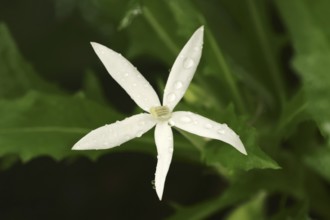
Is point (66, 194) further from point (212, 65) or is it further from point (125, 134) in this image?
point (125, 134)

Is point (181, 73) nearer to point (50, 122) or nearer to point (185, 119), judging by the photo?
point (185, 119)

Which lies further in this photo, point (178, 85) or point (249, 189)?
point (249, 189)

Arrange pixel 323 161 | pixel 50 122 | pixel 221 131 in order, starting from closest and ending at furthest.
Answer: pixel 221 131
pixel 323 161
pixel 50 122

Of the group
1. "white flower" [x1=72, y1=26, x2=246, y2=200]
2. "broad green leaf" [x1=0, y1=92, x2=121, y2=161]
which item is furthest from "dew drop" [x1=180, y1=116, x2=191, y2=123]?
"broad green leaf" [x1=0, y1=92, x2=121, y2=161]

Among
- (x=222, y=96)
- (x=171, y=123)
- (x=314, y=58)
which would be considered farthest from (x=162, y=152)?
(x=222, y=96)

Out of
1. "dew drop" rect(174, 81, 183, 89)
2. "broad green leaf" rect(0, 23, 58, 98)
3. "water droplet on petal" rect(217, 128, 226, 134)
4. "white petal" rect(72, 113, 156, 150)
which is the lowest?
"water droplet on petal" rect(217, 128, 226, 134)

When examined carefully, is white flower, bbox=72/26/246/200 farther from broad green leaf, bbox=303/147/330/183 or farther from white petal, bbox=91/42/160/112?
broad green leaf, bbox=303/147/330/183
